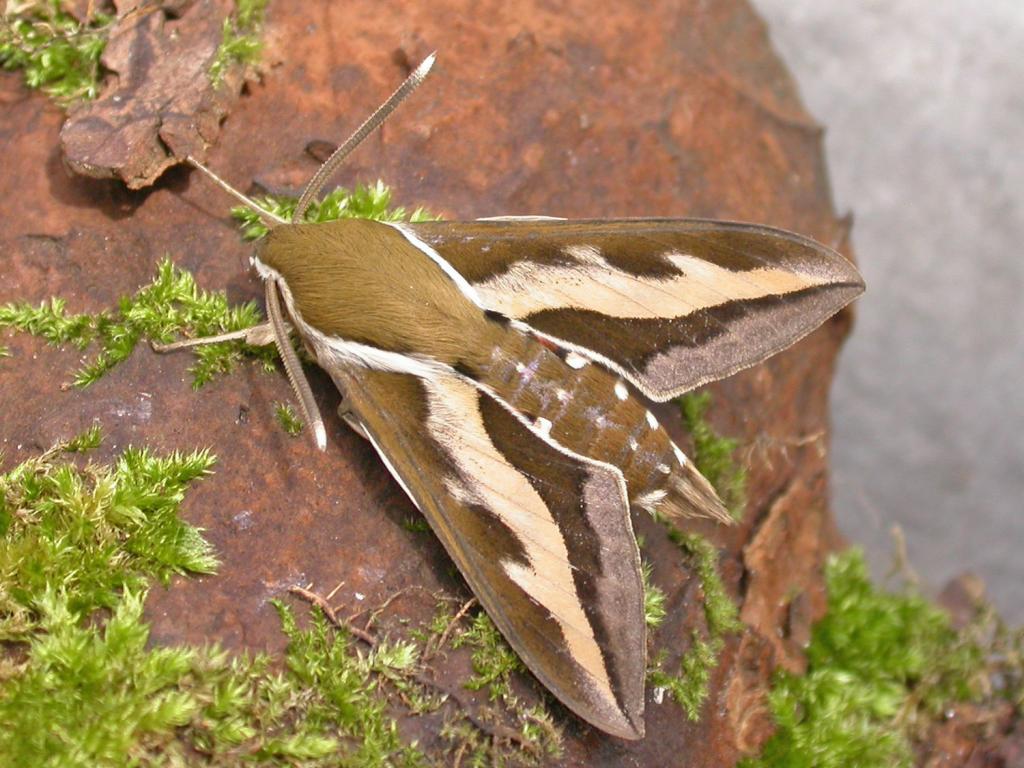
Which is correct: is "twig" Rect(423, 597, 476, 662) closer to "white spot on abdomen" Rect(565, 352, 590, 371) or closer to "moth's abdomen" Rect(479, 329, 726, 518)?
"moth's abdomen" Rect(479, 329, 726, 518)

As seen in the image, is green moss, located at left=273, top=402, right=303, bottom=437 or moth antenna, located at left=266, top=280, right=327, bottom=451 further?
green moss, located at left=273, top=402, right=303, bottom=437

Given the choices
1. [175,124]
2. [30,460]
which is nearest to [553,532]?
[30,460]

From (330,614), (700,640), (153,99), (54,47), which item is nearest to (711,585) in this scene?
(700,640)

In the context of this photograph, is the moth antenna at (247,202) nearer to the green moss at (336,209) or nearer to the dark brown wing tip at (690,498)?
the green moss at (336,209)

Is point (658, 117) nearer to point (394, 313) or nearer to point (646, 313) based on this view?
point (646, 313)

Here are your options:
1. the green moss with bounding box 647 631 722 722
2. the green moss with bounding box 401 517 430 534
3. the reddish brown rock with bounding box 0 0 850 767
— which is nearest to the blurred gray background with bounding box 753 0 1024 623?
the reddish brown rock with bounding box 0 0 850 767
